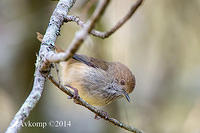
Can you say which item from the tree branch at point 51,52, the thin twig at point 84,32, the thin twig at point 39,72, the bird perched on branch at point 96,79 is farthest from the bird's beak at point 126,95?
the thin twig at point 84,32

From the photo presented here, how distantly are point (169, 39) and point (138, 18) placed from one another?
1.02 metres

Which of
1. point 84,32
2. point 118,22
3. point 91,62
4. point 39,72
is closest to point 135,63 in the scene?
point 91,62

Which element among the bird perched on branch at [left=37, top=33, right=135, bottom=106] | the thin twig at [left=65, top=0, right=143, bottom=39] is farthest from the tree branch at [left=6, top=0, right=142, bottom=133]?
the bird perched on branch at [left=37, top=33, right=135, bottom=106]

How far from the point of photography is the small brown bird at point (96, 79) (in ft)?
12.7

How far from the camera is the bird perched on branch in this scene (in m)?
3.86

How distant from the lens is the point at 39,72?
195 cm

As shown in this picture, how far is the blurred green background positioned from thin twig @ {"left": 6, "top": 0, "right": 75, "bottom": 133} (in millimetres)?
1547

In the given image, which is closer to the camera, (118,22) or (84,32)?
(84,32)

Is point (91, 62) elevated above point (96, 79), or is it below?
above

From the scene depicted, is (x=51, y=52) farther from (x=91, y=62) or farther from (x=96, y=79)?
(x=91, y=62)

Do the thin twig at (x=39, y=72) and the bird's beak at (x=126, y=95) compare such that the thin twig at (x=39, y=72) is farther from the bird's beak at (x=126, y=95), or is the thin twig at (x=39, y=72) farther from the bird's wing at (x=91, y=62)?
the bird's beak at (x=126, y=95)

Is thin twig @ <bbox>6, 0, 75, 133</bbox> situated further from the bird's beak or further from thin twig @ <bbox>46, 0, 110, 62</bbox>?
the bird's beak

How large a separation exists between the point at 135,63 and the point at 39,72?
14.9 ft

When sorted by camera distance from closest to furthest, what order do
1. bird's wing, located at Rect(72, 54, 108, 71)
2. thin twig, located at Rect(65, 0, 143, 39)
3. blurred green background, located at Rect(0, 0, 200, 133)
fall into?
thin twig, located at Rect(65, 0, 143, 39)
bird's wing, located at Rect(72, 54, 108, 71)
blurred green background, located at Rect(0, 0, 200, 133)
